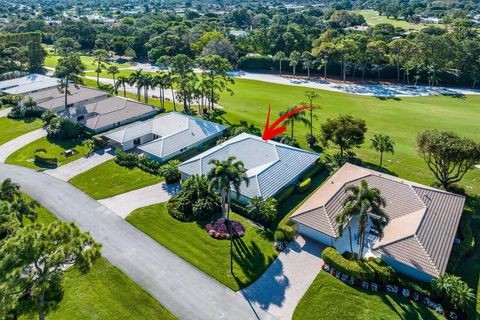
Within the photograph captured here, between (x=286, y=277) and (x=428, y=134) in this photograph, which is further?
(x=428, y=134)

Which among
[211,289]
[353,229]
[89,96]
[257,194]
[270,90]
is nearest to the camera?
[211,289]

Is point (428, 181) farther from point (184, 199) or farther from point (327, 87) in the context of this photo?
point (327, 87)

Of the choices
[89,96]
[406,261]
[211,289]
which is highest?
[89,96]

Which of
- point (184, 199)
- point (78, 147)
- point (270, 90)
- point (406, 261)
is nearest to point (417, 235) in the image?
point (406, 261)

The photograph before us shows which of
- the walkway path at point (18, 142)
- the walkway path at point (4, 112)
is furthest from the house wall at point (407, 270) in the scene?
Result: the walkway path at point (4, 112)

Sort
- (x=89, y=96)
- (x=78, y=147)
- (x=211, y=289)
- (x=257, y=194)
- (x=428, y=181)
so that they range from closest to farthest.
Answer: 1. (x=211, y=289)
2. (x=257, y=194)
3. (x=428, y=181)
4. (x=78, y=147)
5. (x=89, y=96)

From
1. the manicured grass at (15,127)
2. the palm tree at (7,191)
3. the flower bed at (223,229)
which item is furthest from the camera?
the manicured grass at (15,127)

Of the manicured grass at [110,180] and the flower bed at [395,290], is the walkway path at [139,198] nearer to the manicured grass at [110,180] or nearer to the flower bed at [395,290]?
the manicured grass at [110,180]

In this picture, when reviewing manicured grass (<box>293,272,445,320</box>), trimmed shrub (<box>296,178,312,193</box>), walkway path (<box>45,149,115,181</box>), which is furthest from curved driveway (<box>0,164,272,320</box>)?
trimmed shrub (<box>296,178,312,193</box>)
